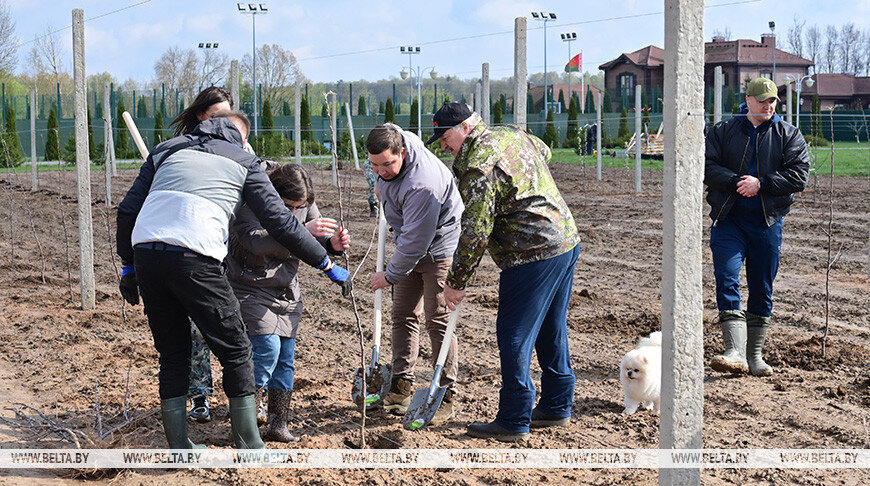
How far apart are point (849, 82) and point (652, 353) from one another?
6202 centimetres

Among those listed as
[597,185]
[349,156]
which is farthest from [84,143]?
[349,156]

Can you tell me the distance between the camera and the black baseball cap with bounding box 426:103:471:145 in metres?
3.87

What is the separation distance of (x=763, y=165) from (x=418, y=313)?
237cm

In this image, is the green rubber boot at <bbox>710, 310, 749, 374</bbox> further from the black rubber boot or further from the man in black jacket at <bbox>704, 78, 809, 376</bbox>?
the black rubber boot

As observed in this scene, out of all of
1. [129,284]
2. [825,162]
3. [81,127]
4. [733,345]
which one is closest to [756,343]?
[733,345]

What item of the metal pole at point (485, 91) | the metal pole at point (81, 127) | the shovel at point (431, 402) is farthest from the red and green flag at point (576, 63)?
the shovel at point (431, 402)

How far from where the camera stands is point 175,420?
Answer: 3615mm

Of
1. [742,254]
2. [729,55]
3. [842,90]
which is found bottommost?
[742,254]

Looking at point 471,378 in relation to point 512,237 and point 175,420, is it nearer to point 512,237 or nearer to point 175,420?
point 512,237

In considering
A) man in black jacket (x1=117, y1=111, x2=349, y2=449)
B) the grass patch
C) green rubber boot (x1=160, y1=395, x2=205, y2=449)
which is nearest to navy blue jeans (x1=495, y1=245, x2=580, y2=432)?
man in black jacket (x1=117, y1=111, x2=349, y2=449)

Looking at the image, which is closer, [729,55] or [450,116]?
[450,116]

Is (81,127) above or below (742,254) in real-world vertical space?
above

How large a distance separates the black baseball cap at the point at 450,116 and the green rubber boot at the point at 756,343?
254 cm

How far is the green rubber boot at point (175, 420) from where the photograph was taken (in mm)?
3604
